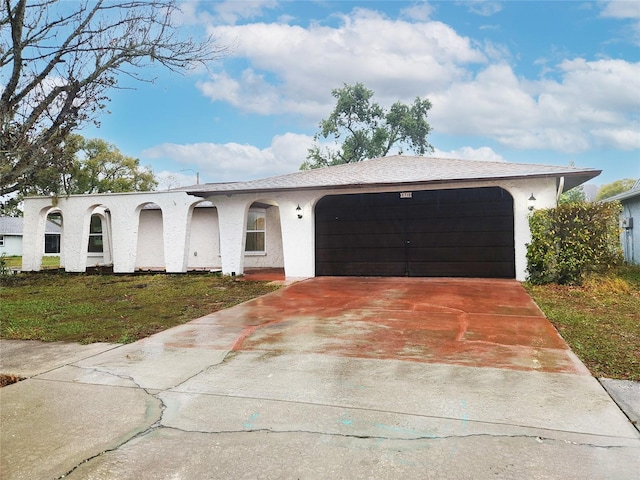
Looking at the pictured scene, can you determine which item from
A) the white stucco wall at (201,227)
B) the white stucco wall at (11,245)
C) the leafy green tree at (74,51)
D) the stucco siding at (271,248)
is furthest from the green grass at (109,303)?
the white stucco wall at (11,245)

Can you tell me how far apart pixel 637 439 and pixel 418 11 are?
13.5 metres

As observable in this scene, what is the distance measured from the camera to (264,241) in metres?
16.9

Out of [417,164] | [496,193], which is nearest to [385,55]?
[417,164]

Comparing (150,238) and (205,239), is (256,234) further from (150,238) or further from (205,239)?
(150,238)

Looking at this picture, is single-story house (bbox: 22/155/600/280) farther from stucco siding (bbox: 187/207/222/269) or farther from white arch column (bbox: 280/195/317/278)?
stucco siding (bbox: 187/207/222/269)

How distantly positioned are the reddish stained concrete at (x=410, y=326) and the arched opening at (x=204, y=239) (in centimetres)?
726

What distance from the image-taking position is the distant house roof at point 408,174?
10336 millimetres

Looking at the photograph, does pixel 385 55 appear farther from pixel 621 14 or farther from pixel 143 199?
pixel 143 199

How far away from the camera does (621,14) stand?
37.8 feet

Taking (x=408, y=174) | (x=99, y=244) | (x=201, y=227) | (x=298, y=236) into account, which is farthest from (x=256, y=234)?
(x=99, y=244)

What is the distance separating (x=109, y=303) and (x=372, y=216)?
7.53 meters

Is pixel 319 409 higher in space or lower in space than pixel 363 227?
lower

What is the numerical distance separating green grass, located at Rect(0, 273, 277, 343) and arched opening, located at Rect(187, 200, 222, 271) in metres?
2.92

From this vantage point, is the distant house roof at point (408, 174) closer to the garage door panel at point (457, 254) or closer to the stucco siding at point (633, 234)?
the garage door panel at point (457, 254)
